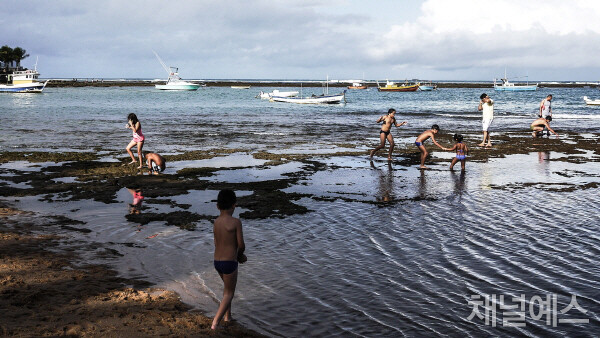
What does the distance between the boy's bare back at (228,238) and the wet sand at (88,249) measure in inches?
32.4

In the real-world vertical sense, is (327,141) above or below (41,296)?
above

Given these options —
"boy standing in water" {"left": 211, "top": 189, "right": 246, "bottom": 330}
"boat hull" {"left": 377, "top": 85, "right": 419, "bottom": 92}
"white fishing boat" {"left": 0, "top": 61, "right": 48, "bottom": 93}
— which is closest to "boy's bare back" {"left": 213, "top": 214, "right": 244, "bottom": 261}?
"boy standing in water" {"left": 211, "top": 189, "right": 246, "bottom": 330}

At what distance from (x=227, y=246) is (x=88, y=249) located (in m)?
3.81

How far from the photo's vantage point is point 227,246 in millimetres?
5598

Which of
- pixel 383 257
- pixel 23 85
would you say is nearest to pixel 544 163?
pixel 383 257

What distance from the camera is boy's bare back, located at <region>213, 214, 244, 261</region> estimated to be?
220 inches

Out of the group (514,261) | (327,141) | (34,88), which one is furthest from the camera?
(34,88)

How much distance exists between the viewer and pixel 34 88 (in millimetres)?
93250

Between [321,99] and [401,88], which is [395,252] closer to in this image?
[321,99]

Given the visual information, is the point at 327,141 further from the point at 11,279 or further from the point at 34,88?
the point at 34,88

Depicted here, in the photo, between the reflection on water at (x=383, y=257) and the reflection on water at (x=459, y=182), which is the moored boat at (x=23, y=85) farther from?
the reflection on water at (x=459, y=182)

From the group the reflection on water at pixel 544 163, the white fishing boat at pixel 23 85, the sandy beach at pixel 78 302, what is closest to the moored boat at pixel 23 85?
the white fishing boat at pixel 23 85

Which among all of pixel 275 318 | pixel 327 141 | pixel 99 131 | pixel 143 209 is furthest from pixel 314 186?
pixel 99 131

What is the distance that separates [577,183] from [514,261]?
24.8ft
